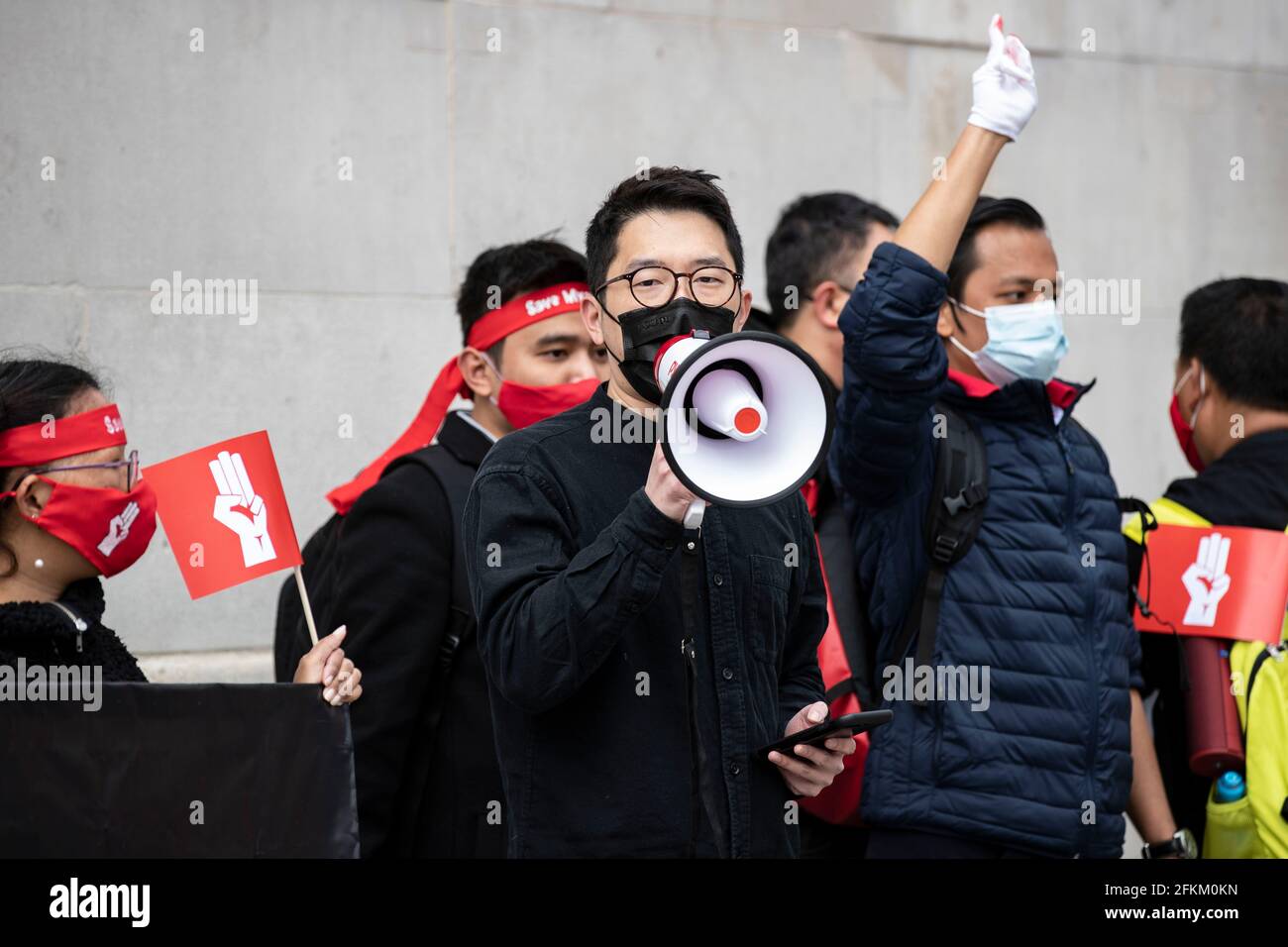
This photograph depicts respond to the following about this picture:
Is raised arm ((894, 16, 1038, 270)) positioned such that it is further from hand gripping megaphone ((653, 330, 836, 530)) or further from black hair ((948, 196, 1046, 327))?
hand gripping megaphone ((653, 330, 836, 530))

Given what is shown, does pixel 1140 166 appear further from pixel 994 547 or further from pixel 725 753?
pixel 725 753

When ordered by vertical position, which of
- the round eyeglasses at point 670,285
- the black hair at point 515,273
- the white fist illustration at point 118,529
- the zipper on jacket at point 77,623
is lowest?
the zipper on jacket at point 77,623

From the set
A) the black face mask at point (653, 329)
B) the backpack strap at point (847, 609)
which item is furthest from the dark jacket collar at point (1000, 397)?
the black face mask at point (653, 329)

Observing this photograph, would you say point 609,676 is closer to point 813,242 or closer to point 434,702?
point 434,702

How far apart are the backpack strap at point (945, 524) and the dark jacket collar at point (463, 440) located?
3.51 feet

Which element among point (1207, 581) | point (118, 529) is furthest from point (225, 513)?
point (1207, 581)

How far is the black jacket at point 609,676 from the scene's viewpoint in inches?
97.4

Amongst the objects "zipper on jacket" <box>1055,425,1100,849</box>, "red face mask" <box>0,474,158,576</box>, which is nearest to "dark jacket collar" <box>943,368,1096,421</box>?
"zipper on jacket" <box>1055,425,1100,849</box>

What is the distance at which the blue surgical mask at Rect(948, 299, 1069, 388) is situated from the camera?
3820mm

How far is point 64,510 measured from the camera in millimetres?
3156

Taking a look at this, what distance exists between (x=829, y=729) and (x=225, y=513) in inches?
58.5

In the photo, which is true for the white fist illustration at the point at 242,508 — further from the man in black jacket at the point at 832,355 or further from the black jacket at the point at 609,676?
the man in black jacket at the point at 832,355
